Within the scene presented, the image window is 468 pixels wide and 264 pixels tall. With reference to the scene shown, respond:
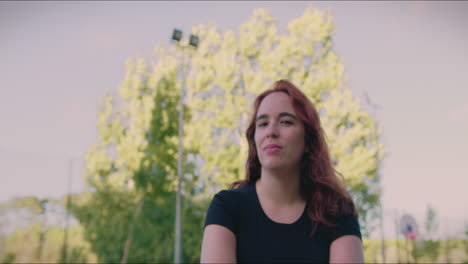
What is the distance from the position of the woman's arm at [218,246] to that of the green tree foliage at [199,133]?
39.8ft

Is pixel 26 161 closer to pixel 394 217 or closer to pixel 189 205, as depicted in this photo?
pixel 189 205

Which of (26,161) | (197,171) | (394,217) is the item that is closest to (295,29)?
(197,171)

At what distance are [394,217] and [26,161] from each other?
14256 millimetres

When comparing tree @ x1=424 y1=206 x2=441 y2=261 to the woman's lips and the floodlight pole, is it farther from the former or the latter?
the woman's lips

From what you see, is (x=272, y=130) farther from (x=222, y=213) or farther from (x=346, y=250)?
(x=346, y=250)

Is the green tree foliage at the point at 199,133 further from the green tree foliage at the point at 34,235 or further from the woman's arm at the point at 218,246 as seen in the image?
the woman's arm at the point at 218,246

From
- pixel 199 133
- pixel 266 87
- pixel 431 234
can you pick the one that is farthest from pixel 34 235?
pixel 431 234

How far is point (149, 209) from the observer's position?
Result: 14727mm

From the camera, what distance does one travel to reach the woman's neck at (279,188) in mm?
1813

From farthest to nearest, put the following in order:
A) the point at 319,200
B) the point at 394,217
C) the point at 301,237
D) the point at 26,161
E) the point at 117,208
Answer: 1. the point at 394,217
2. the point at 117,208
3. the point at 26,161
4. the point at 319,200
5. the point at 301,237

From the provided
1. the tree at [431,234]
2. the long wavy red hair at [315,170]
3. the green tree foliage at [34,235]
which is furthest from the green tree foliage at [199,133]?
the long wavy red hair at [315,170]

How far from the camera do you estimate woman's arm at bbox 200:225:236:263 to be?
163 centimetres

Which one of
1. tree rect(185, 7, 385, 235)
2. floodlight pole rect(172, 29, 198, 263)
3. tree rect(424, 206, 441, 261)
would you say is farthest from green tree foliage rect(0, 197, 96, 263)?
tree rect(424, 206, 441, 261)

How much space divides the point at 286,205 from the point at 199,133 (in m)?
13.1
